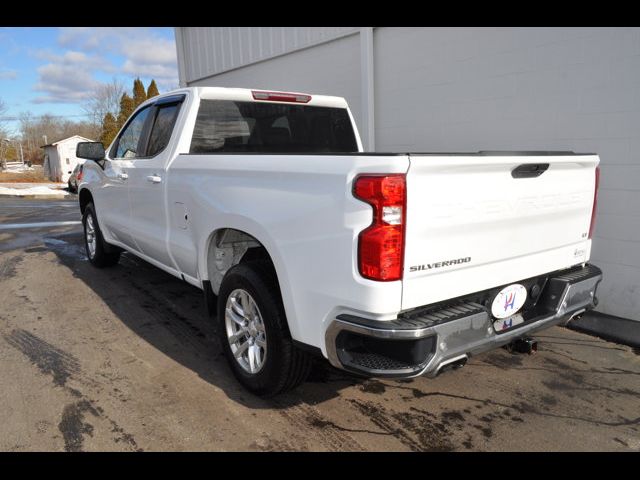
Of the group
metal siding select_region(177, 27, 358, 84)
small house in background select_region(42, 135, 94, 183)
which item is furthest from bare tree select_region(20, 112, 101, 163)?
metal siding select_region(177, 27, 358, 84)

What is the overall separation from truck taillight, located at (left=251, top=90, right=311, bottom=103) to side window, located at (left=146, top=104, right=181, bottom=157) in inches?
26.6

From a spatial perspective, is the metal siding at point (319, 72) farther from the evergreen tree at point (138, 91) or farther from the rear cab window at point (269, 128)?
the evergreen tree at point (138, 91)

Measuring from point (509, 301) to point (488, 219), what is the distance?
544 mm

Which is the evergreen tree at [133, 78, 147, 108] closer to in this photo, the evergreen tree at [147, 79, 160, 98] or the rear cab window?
the evergreen tree at [147, 79, 160, 98]

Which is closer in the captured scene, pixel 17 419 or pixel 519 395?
pixel 17 419

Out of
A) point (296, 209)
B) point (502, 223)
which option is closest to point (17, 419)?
point (296, 209)

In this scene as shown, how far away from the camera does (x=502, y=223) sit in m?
2.53

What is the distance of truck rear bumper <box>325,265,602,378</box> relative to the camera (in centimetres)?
219

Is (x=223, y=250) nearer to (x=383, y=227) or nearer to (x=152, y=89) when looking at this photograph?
(x=383, y=227)

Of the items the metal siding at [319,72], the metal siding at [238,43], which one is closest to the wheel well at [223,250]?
the metal siding at [319,72]
